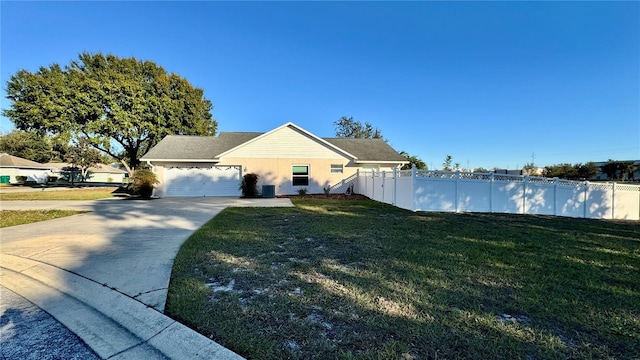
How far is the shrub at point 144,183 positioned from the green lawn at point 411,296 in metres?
11.5

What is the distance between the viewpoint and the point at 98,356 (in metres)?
2.15

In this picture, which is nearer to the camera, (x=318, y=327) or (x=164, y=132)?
(x=318, y=327)

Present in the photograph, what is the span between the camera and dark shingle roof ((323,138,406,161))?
18.8 meters

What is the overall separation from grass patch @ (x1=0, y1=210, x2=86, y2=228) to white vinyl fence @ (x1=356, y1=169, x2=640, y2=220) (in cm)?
1207

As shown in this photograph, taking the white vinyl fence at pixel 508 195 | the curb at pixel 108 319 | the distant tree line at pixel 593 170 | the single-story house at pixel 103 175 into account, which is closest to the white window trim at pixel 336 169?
the white vinyl fence at pixel 508 195

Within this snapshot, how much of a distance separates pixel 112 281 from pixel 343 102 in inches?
1023

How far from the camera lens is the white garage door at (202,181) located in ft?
55.5

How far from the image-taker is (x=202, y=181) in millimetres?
17172

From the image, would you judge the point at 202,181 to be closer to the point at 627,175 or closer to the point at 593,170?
the point at 593,170

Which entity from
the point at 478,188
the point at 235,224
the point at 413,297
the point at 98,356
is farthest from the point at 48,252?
A: the point at 478,188

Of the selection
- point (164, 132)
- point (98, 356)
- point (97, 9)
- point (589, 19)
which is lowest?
point (98, 356)

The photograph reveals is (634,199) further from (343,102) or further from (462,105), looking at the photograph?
(343,102)

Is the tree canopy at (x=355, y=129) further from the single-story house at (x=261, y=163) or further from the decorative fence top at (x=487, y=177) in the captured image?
the decorative fence top at (x=487, y=177)

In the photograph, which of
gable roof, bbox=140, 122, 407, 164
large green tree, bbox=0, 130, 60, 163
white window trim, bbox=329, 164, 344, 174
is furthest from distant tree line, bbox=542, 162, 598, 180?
large green tree, bbox=0, 130, 60, 163
